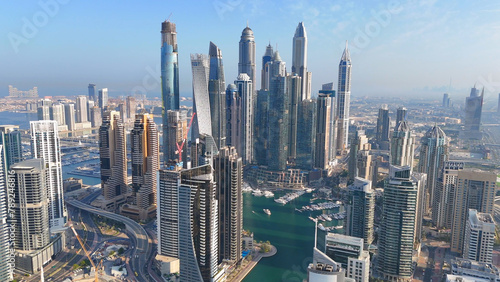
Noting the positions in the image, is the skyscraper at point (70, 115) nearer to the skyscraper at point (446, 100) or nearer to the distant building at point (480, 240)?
the skyscraper at point (446, 100)

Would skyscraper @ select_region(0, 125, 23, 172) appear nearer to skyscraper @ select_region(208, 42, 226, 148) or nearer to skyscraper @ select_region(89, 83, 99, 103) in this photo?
skyscraper @ select_region(208, 42, 226, 148)

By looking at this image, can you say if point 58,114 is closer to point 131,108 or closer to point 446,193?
point 131,108

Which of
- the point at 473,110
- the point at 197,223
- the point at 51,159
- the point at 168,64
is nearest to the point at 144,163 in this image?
the point at 51,159

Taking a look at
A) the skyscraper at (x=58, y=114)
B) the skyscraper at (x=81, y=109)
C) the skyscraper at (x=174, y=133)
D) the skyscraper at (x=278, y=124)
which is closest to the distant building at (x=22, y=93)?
the skyscraper at (x=58, y=114)

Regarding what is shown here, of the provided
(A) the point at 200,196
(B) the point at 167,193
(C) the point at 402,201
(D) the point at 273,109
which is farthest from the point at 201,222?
(D) the point at 273,109

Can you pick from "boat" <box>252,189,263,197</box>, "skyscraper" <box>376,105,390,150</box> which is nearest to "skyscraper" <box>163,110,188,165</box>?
"boat" <box>252,189,263,197</box>

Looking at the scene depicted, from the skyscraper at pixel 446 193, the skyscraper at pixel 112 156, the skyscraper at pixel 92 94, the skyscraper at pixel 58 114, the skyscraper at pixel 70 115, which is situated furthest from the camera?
the skyscraper at pixel 70 115
